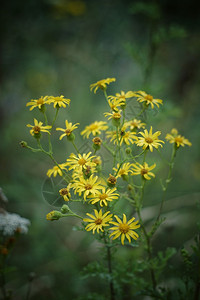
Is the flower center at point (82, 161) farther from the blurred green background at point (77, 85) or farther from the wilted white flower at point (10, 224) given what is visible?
the blurred green background at point (77, 85)

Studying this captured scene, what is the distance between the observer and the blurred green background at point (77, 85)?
2.34 metres

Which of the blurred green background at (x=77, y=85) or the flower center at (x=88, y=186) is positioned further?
the blurred green background at (x=77, y=85)

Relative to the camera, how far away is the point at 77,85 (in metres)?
4.34

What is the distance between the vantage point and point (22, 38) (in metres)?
3.02

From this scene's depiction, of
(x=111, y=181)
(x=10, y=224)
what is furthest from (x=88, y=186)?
(x=10, y=224)

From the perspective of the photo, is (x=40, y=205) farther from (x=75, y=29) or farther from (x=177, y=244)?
(x=75, y=29)

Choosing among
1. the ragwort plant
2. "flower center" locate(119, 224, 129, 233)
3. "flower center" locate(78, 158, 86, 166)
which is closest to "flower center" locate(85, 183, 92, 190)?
the ragwort plant

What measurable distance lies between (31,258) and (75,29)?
120 inches

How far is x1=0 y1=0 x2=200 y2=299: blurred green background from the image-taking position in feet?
7.66

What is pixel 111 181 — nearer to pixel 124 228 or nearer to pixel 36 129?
pixel 124 228

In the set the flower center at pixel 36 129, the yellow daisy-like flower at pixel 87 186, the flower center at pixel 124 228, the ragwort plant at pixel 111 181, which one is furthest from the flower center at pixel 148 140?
the flower center at pixel 36 129

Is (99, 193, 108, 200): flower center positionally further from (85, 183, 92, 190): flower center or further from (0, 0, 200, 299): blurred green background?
(0, 0, 200, 299): blurred green background

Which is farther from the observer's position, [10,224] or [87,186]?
[10,224]

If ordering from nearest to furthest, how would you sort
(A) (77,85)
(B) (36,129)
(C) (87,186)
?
(C) (87,186)
(B) (36,129)
(A) (77,85)
